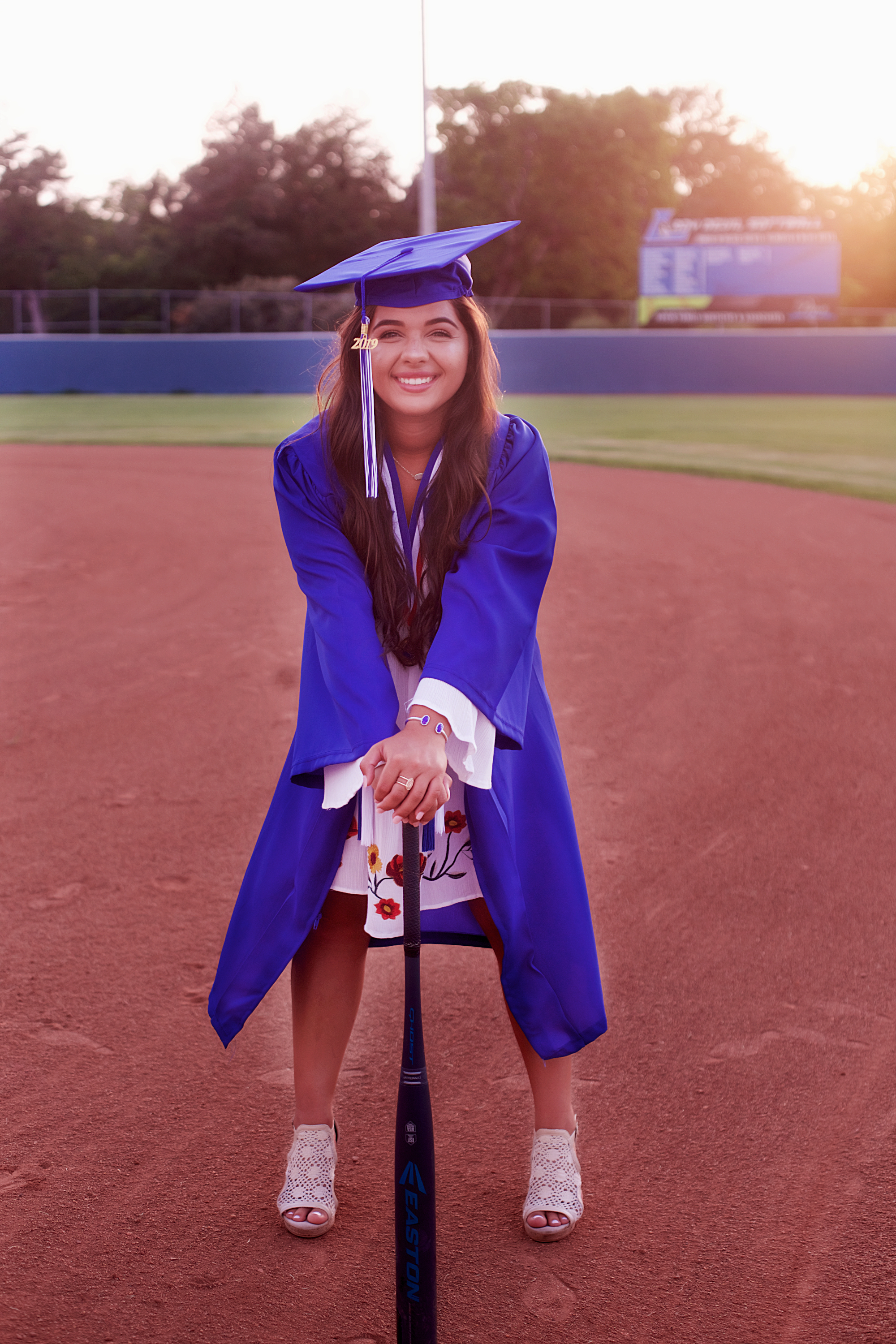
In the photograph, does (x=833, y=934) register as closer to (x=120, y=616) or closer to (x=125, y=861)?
(x=125, y=861)

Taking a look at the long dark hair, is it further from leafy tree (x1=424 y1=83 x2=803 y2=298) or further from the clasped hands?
Result: leafy tree (x1=424 y1=83 x2=803 y2=298)

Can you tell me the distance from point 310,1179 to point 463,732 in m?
1.06

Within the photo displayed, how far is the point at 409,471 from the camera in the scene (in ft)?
8.56

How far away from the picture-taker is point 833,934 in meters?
3.95

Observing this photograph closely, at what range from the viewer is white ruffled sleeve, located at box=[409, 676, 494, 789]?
7.45 feet

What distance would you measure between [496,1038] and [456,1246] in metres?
0.86

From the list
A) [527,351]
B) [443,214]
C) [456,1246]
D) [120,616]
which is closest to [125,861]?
[456,1246]

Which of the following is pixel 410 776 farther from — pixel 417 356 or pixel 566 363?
pixel 566 363

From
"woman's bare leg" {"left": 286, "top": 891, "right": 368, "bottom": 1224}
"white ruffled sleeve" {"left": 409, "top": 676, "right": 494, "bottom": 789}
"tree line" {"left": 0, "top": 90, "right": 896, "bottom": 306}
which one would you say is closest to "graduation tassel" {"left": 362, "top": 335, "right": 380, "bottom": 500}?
"white ruffled sleeve" {"left": 409, "top": 676, "right": 494, "bottom": 789}

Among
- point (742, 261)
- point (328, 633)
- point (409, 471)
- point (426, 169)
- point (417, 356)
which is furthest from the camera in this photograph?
point (742, 261)

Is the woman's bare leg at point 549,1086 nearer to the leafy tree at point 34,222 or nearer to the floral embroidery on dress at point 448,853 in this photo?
the floral embroidery on dress at point 448,853

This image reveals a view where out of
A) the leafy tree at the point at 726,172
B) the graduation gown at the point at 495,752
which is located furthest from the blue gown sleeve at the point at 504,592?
the leafy tree at the point at 726,172

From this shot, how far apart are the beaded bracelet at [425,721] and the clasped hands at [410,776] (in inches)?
1.6

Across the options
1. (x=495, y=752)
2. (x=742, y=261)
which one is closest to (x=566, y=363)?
(x=742, y=261)
